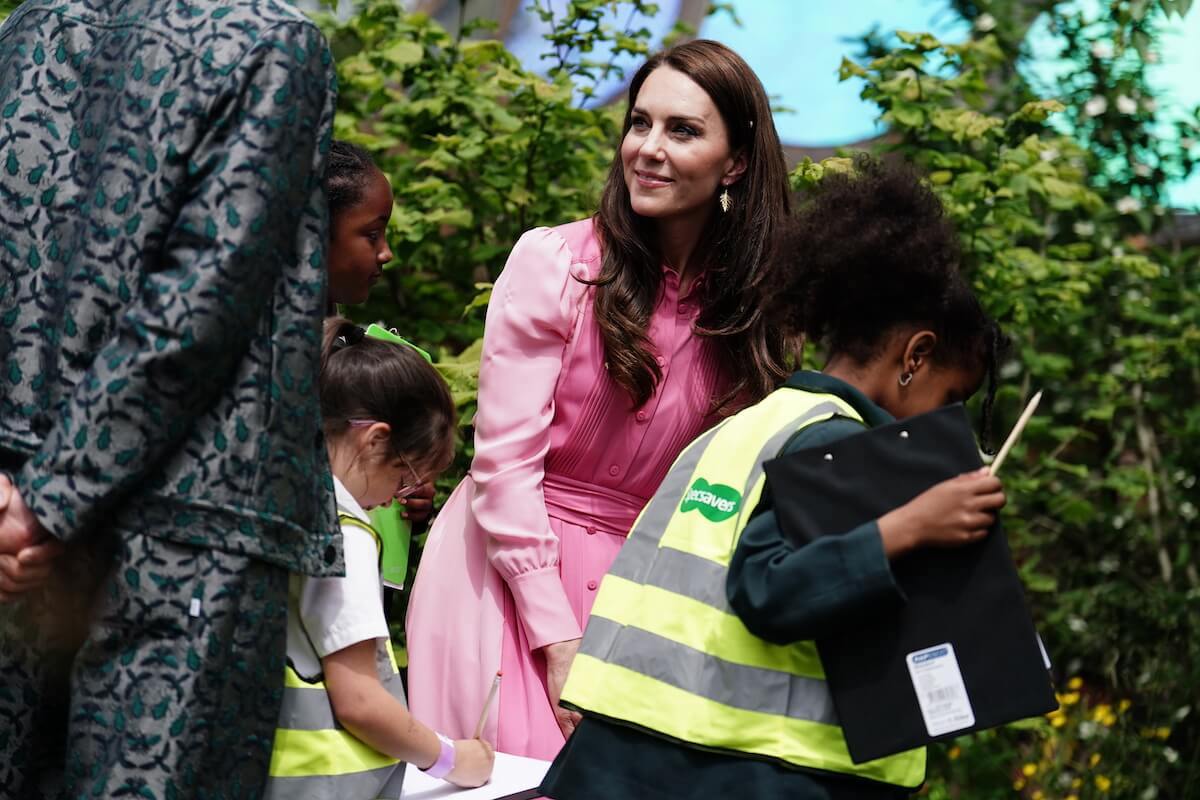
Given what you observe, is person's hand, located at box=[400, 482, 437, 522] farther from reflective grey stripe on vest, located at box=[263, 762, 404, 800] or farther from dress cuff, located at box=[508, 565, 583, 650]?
reflective grey stripe on vest, located at box=[263, 762, 404, 800]

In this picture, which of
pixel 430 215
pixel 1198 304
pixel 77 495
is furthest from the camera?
pixel 1198 304

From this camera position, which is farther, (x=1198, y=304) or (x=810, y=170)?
(x=1198, y=304)

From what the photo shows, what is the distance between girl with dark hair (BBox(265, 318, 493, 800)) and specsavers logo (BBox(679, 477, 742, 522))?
45 centimetres

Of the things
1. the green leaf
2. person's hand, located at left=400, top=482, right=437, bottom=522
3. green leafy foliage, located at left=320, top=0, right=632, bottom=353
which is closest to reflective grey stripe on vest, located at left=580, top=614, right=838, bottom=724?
person's hand, located at left=400, top=482, right=437, bottom=522

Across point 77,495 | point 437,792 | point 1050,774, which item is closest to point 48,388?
point 77,495

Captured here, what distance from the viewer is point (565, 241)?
2805 millimetres

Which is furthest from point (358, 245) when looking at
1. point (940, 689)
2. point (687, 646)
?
point (940, 689)

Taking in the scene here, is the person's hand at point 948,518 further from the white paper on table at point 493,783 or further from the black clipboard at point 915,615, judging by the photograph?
the white paper on table at point 493,783

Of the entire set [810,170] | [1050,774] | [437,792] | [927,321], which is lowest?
[1050,774]

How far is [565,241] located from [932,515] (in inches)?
47.5

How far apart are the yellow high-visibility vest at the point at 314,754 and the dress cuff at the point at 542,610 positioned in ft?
1.93

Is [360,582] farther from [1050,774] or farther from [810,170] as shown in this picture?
[1050,774]

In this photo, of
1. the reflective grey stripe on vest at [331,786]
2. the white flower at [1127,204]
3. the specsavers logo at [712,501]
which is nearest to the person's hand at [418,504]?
the reflective grey stripe on vest at [331,786]

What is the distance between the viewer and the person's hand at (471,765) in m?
2.19
